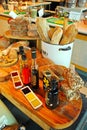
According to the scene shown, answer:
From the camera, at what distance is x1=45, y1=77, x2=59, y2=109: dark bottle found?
633 millimetres

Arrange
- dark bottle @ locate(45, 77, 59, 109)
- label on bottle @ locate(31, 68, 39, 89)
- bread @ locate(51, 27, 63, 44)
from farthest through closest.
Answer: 1. bread @ locate(51, 27, 63, 44)
2. label on bottle @ locate(31, 68, 39, 89)
3. dark bottle @ locate(45, 77, 59, 109)

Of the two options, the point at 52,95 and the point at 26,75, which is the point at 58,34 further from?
the point at 52,95

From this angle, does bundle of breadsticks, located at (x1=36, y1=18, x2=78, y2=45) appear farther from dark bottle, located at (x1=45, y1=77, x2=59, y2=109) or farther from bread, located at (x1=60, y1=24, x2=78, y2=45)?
dark bottle, located at (x1=45, y1=77, x2=59, y2=109)

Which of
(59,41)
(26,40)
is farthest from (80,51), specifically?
(59,41)

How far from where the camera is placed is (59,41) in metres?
0.97

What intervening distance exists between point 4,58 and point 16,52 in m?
0.10

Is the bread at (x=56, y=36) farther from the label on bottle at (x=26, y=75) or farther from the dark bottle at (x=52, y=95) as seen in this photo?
the dark bottle at (x=52, y=95)

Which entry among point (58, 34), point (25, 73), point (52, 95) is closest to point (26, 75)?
Result: point (25, 73)

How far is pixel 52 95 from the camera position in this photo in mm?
651

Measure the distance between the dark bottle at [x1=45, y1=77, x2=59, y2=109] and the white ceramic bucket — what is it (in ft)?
1.14

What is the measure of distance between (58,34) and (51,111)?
0.50 m

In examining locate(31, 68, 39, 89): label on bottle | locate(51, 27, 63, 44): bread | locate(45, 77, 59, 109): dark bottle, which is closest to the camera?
locate(45, 77, 59, 109): dark bottle

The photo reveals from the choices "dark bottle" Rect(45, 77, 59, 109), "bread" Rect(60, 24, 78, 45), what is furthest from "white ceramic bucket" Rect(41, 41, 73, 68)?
"dark bottle" Rect(45, 77, 59, 109)

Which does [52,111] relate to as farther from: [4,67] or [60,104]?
[4,67]
